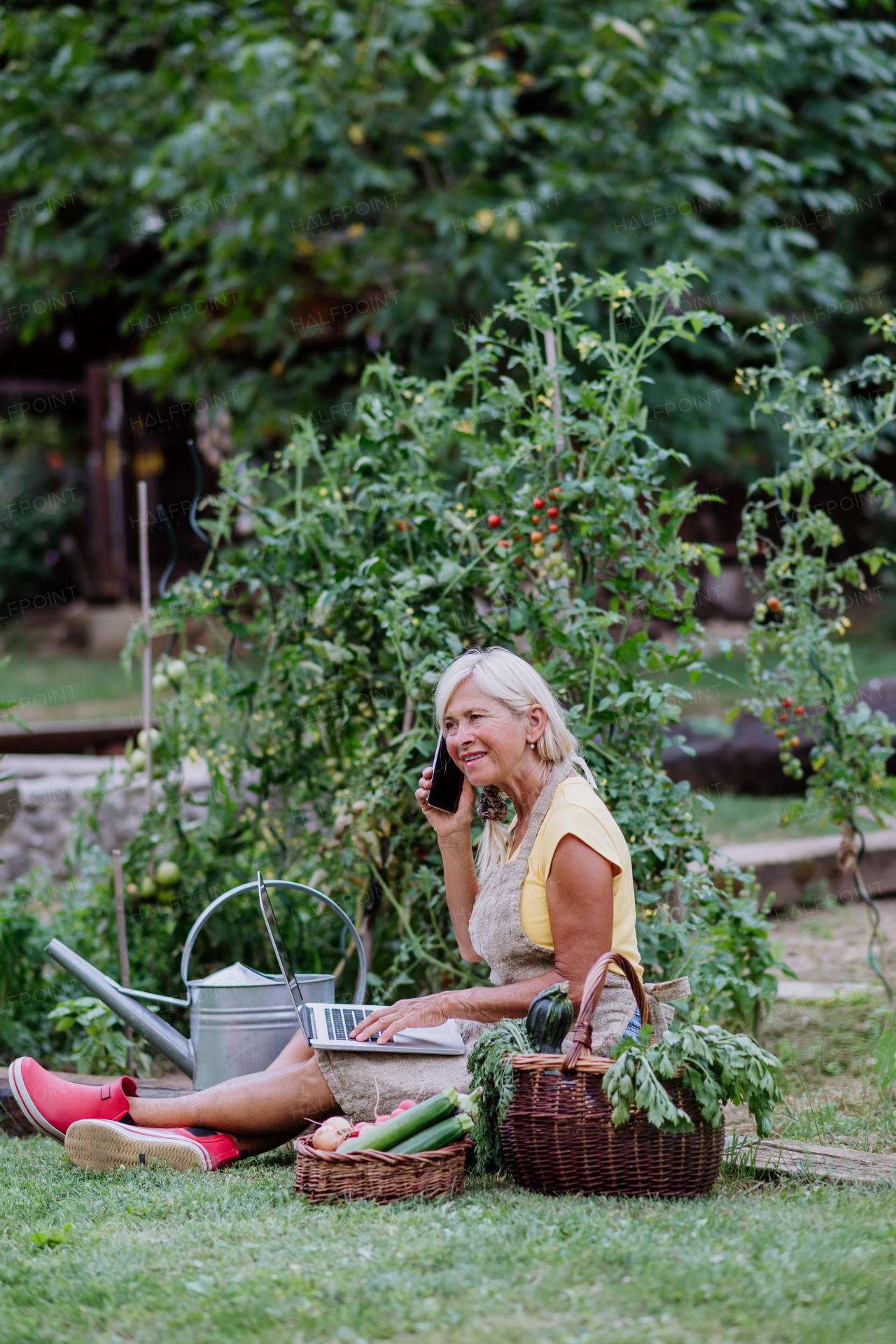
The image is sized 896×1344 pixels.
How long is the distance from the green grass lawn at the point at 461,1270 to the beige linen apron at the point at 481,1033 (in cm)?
24

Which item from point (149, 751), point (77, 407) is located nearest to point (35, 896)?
point (149, 751)

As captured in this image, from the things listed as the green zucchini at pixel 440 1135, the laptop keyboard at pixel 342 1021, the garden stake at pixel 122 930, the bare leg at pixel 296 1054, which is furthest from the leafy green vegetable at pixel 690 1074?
the garden stake at pixel 122 930

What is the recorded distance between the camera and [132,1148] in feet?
9.21

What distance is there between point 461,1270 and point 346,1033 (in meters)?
0.80

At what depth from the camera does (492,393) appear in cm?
351

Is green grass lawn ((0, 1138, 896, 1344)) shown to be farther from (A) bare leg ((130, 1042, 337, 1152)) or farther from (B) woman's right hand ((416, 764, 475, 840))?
(B) woman's right hand ((416, 764, 475, 840))

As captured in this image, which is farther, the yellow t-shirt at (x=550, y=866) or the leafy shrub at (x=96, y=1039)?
the leafy shrub at (x=96, y=1039)

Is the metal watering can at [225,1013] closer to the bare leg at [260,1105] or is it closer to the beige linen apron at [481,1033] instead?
the bare leg at [260,1105]

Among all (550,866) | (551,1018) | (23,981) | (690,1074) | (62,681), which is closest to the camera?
(690,1074)

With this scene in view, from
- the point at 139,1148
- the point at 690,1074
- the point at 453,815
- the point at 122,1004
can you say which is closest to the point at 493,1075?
the point at 690,1074

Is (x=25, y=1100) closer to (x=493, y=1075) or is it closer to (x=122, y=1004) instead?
(x=122, y=1004)

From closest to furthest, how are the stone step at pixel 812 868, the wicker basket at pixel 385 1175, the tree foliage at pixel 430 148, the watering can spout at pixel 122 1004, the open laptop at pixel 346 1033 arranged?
1. the wicker basket at pixel 385 1175
2. the open laptop at pixel 346 1033
3. the watering can spout at pixel 122 1004
4. the stone step at pixel 812 868
5. the tree foliage at pixel 430 148

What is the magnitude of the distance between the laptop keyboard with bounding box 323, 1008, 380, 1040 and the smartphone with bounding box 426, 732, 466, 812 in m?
0.46

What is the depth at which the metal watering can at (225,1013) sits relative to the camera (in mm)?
3086
